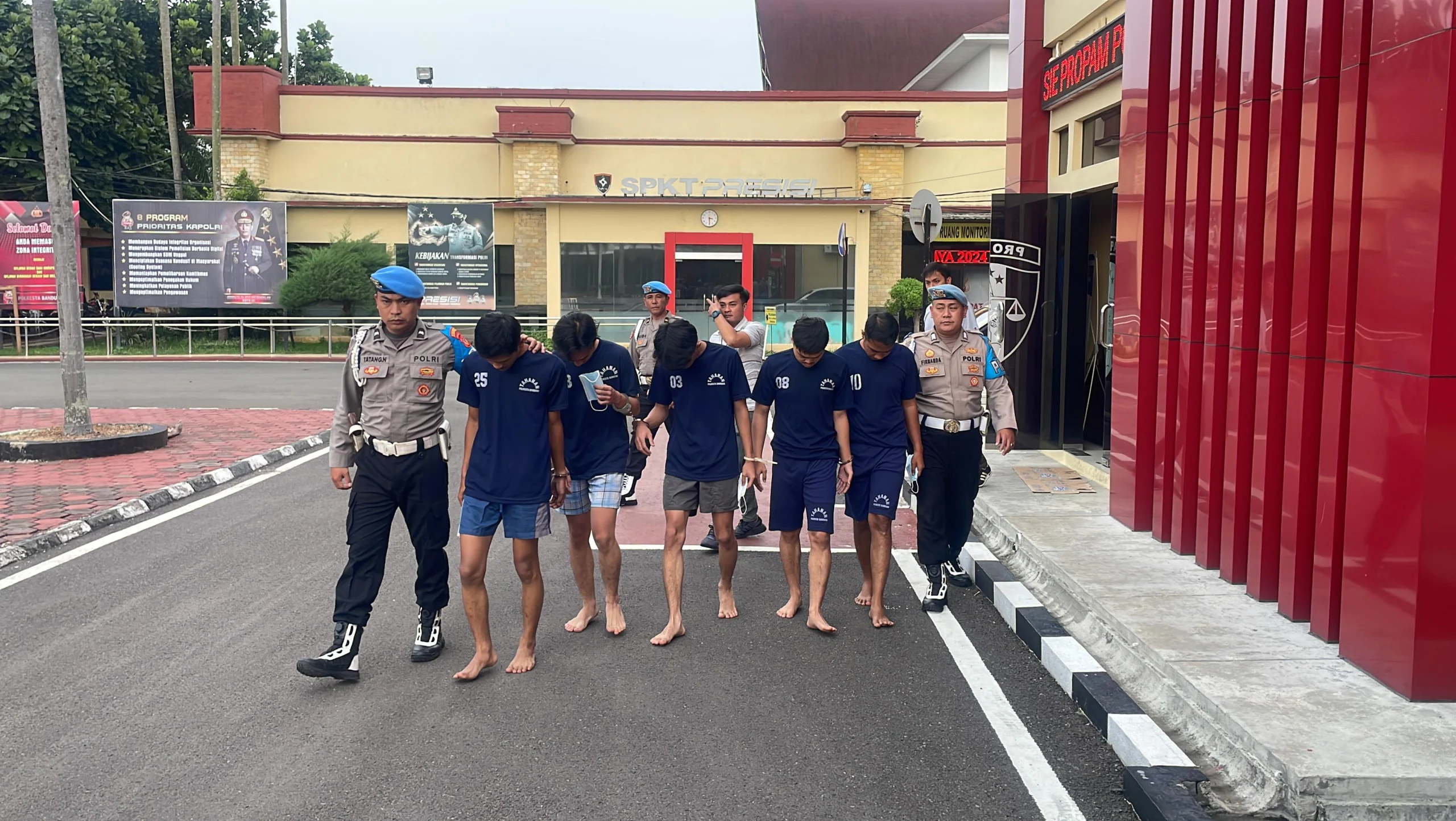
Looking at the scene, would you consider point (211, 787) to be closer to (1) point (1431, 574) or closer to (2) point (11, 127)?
(1) point (1431, 574)

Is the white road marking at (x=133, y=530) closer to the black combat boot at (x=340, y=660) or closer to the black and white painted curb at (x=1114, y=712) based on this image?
the black combat boot at (x=340, y=660)

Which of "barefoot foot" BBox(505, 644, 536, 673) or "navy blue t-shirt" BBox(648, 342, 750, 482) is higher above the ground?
"navy blue t-shirt" BBox(648, 342, 750, 482)

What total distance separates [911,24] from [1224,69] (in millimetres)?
45087

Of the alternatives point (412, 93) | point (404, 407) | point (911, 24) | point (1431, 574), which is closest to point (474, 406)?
point (404, 407)

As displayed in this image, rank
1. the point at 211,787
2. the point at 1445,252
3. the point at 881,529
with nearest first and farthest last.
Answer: the point at 211,787, the point at 1445,252, the point at 881,529

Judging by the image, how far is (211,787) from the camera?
Result: 13.5 ft

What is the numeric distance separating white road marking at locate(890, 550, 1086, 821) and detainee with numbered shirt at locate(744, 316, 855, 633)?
0.70 metres

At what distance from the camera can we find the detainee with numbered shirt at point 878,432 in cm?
634

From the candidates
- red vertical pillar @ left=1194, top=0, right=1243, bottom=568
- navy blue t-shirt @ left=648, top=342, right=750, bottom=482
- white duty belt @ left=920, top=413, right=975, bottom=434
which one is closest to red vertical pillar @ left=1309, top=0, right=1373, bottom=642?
red vertical pillar @ left=1194, top=0, right=1243, bottom=568

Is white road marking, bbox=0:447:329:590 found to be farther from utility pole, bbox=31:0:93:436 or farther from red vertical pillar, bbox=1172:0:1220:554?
red vertical pillar, bbox=1172:0:1220:554

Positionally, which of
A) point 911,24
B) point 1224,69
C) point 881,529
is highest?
point 911,24

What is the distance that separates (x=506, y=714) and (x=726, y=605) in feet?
6.12

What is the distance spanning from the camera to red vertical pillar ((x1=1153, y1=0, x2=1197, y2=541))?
7.41 meters

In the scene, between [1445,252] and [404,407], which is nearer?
[1445,252]
